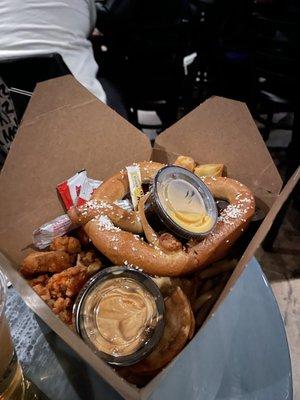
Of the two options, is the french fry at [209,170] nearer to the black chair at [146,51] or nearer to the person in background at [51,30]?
the person in background at [51,30]

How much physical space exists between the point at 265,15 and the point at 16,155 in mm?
1805

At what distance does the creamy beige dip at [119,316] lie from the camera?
760mm

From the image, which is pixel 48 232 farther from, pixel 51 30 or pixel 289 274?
pixel 289 274

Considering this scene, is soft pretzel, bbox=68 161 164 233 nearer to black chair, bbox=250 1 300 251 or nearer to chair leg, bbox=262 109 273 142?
black chair, bbox=250 1 300 251

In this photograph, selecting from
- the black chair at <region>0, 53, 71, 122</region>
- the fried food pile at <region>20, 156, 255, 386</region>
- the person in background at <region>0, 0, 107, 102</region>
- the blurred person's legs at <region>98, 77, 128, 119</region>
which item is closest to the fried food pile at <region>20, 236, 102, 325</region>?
the fried food pile at <region>20, 156, 255, 386</region>

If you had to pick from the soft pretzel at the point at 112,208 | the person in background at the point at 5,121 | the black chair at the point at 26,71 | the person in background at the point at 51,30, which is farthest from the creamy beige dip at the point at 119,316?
the person in background at the point at 51,30

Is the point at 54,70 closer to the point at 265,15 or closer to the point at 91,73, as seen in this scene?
the point at 91,73

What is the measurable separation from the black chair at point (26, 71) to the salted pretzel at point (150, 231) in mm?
862

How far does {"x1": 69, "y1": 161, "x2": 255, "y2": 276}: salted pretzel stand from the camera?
92cm

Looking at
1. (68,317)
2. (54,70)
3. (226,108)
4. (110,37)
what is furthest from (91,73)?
(68,317)

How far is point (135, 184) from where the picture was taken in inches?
41.3

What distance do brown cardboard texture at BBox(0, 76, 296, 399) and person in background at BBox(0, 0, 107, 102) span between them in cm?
92

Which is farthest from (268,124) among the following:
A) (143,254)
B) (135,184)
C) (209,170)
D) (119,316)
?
(119,316)

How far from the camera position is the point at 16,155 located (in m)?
0.93
